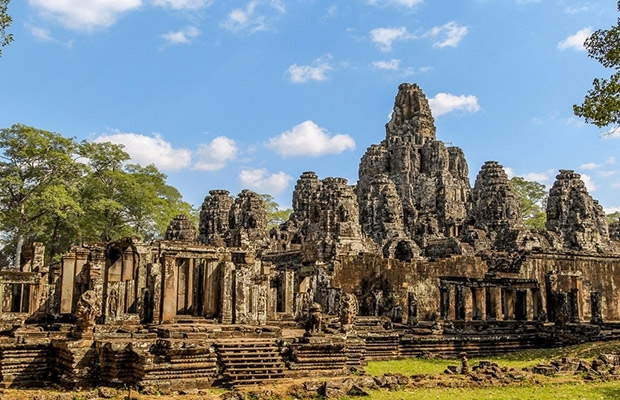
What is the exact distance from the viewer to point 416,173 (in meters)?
68.7

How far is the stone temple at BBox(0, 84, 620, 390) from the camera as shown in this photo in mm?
14203

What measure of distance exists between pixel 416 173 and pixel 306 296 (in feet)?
143

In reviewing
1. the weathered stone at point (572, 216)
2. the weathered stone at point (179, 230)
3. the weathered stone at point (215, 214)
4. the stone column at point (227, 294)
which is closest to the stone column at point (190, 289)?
the stone column at point (227, 294)

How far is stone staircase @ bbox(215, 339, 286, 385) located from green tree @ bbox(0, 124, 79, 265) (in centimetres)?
2295

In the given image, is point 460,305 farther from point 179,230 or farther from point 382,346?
point 179,230

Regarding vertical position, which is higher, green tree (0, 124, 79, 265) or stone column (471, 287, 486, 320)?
green tree (0, 124, 79, 265)

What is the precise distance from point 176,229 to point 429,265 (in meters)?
22.3

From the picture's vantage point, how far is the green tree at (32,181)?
114 ft

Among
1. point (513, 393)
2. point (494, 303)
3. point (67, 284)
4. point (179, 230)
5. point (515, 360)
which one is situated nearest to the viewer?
Result: point (513, 393)

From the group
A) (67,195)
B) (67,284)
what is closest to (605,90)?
(67,284)


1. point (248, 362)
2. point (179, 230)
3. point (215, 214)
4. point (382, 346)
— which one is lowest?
point (382, 346)

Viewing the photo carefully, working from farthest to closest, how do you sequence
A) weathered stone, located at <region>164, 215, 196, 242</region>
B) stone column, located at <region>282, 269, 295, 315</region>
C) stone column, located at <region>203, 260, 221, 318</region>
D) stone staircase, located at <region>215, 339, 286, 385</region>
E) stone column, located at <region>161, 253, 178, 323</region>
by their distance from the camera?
weathered stone, located at <region>164, 215, 196, 242</region>, stone column, located at <region>282, 269, 295, 315</region>, stone column, located at <region>203, 260, 221, 318</region>, stone column, located at <region>161, 253, 178, 323</region>, stone staircase, located at <region>215, 339, 286, 385</region>

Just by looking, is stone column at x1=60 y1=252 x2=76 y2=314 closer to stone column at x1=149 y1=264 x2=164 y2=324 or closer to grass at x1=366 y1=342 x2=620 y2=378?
stone column at x1=149 y1=264 x2=164 y2=324

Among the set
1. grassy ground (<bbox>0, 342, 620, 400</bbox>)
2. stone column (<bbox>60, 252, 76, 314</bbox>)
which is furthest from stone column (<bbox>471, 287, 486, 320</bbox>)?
stone column (<bbox>60, 252, 76, 314</bbox>)
